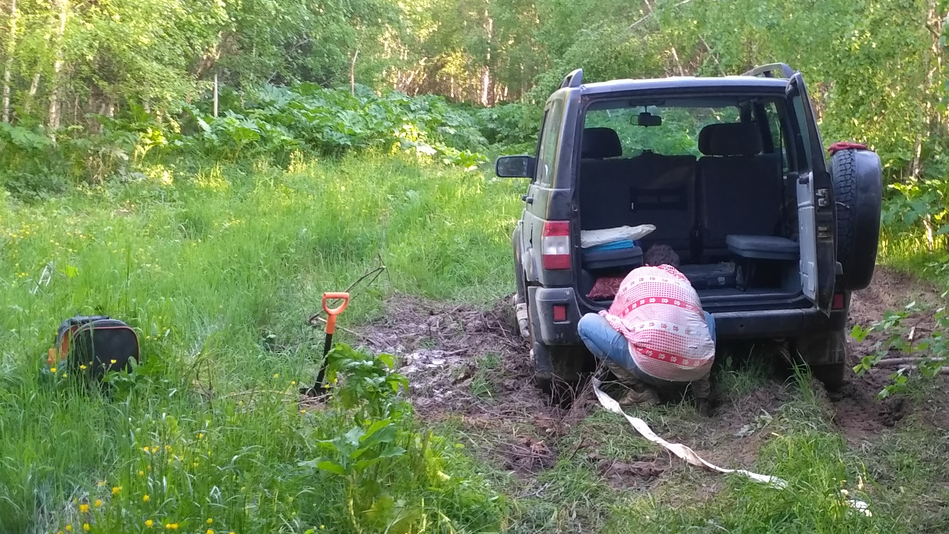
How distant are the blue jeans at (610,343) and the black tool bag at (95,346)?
228 centimetres

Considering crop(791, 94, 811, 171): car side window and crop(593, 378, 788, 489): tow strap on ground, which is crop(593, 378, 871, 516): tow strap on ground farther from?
crop(791, 94, 811, 171): car side window

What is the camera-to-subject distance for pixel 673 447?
390cm

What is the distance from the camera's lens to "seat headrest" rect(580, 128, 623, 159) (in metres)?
5.98

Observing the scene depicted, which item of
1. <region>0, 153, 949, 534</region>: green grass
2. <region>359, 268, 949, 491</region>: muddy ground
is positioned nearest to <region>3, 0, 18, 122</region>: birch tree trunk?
<region>0, 153, 949, 534</region>: green grass

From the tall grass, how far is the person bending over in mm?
1091

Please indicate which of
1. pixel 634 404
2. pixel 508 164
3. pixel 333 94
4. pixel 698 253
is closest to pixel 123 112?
pixel 333 94

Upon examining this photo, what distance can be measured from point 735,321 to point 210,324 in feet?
10.9

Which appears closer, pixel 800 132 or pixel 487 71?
pixel 800 132

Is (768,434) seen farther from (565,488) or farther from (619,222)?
(619,222)

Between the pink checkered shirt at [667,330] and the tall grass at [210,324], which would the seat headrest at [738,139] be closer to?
the pink checkered shirt at [667,330]

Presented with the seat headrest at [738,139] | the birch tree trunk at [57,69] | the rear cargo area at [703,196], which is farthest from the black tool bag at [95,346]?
the birch tree trunk at [57,69]

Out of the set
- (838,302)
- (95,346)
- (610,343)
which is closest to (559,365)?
(610,343)

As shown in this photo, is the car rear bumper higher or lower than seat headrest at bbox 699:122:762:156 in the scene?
lower

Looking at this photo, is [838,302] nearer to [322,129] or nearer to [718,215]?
[718,215]
